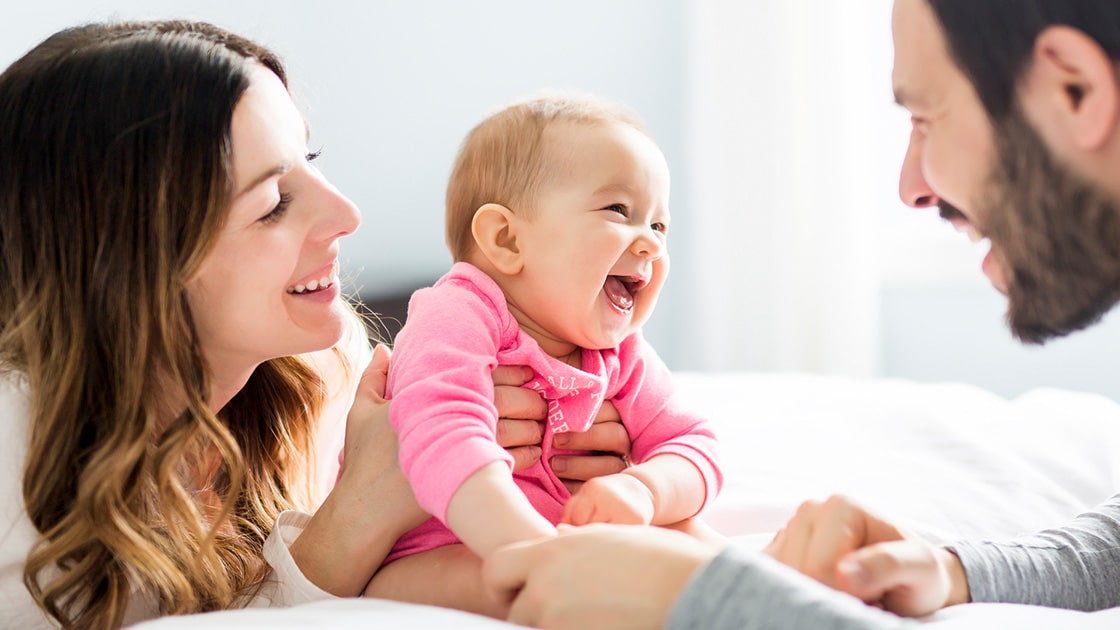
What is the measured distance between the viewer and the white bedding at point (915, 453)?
1601 mm

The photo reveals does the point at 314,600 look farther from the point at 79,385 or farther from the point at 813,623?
the point at 813,623

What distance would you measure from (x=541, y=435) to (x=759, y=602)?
56cm

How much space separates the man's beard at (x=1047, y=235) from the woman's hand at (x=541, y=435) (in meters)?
0.52

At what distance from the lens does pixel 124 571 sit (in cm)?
124

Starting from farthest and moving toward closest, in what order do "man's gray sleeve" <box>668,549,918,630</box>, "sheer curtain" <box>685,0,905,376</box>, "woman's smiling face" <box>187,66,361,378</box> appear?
"sheer curtain" <box>685,0,905,376</box> → "woman's smiling face" <box>187,66,361,378</box> → "man's gray sleeve" <box>668,549,918,630</box>

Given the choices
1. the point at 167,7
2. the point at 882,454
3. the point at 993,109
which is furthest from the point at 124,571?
the point at 167,7

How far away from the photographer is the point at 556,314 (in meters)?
1.37

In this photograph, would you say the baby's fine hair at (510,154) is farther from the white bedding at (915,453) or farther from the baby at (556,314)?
the white bedding at (915,453)

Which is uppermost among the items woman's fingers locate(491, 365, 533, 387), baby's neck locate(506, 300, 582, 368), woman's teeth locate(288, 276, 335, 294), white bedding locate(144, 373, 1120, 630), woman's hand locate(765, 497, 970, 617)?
woman's teeth locate(288, 276, 335, 294)

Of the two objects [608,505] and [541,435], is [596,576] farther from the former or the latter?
[541,435]

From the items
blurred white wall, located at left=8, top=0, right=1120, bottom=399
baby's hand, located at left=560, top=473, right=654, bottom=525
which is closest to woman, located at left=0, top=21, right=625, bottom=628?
baby's hand, located at left=560, top=473, right=654, bottom=525

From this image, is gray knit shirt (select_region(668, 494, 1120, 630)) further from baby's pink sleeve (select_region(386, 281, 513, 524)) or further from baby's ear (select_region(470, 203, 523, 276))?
baby's ear (select_region(470, 203, 523, 276))

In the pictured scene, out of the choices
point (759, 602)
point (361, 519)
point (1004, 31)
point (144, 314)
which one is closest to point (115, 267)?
point (144, 314)

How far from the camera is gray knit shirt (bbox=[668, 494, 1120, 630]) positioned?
848 mm
